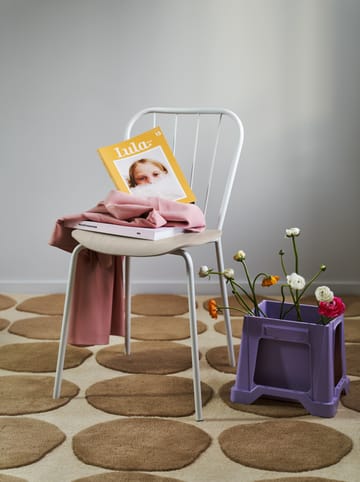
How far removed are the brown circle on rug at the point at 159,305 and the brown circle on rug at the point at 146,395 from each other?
696 millimetres

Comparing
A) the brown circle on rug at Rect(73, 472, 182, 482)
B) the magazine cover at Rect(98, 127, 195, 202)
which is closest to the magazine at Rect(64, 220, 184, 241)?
the magazine cover at Rect(98, 127, 195, 202)

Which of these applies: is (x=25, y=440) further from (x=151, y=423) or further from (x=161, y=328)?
(x=161, y=328)

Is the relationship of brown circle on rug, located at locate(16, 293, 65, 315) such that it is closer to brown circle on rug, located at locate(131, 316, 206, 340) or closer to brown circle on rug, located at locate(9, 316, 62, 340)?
brown circle on rug, located at locate(9, 316, 62, 340)

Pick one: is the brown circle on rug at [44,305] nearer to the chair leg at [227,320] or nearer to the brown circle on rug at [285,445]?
the chair leg at [227,320]

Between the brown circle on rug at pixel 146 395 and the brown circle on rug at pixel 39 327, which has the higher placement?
the brown circle on rug at pixel 39 327

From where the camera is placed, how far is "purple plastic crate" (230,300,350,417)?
154 cm

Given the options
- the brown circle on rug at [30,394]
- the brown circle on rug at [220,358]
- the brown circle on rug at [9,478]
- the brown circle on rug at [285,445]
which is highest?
the brown circle on rug at [220,358]

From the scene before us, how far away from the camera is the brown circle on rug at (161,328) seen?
7.08 ft

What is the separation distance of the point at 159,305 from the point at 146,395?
943 millimetres

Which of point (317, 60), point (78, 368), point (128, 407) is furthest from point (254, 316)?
point (317, 60)

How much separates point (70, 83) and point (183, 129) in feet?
1.58

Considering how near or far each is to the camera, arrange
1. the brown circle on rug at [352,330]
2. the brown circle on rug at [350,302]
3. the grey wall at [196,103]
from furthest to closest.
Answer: the grey wall at [196,103] < the brown circle on rug at [350,302] < the brown circle on rug at [352,330]

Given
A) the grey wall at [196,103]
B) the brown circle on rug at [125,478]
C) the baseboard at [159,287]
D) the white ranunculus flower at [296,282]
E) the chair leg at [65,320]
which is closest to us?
the brown circle on rug at [125,478]

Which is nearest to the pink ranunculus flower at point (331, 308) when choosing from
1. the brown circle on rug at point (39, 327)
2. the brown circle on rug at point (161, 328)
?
the brown circle on rug at point (161, 328)
